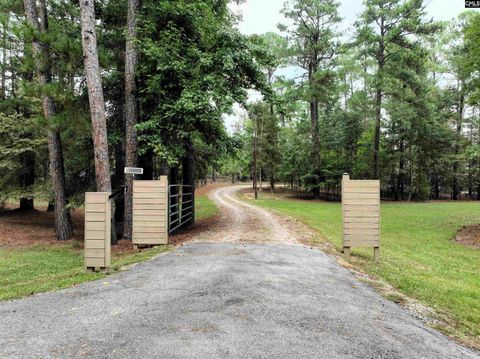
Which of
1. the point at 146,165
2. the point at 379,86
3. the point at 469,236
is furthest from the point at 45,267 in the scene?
the point at 379,86

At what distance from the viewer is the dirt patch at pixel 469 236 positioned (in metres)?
9.92

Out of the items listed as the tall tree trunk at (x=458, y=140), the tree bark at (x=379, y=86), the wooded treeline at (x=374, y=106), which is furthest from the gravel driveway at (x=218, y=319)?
the tall tree trunk at (x=458, y=140)

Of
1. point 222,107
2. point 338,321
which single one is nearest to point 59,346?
point 338,321

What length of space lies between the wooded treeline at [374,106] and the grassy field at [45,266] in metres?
14.4

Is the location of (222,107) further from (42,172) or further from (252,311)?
(42,172)

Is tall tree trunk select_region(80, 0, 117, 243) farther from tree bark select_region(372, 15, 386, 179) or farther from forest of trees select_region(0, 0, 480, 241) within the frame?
tree bark select_region(372, 15, 386, 179)

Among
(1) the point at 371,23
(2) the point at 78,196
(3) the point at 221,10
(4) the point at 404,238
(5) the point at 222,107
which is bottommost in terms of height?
(4) the point at 404,238

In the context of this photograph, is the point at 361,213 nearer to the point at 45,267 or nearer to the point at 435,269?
the point at 435,269

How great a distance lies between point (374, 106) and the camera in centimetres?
2389

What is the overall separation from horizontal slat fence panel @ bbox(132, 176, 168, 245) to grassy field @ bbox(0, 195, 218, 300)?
1.07ft

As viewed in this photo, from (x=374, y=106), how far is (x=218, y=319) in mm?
24328

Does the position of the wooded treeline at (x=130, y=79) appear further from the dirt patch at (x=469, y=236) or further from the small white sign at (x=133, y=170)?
the dirt patch at (x=469, y=236)

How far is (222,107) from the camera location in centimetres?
795

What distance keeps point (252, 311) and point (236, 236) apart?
15.8ft
